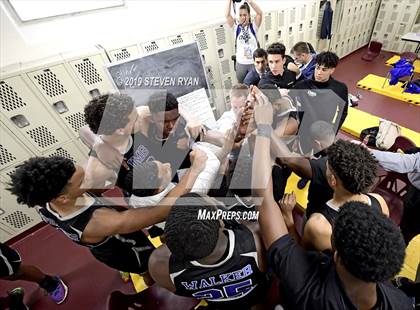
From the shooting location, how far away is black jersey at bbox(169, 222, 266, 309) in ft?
3.51

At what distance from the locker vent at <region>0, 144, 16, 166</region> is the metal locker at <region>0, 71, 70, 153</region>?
18 cm

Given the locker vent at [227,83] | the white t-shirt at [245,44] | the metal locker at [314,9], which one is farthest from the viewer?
the metal locker at [314,9]

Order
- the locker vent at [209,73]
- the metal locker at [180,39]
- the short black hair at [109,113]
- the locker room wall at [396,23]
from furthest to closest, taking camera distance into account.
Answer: the locker room wall at [396,23]
the locker vent at [209,73]
the metal locker at [180,39]
the short black hair at [109,113]

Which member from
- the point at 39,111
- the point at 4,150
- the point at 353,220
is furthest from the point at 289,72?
the point at 4,150

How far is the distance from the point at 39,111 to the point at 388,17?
938 cm

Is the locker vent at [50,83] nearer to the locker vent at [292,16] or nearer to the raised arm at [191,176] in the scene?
the raised arm at [191,176]

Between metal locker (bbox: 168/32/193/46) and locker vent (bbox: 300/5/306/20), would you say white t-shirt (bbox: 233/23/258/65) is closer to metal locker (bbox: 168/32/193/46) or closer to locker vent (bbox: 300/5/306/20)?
metal locker (bbox: 168/32/193/46)

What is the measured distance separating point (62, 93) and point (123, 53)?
91 centimetres

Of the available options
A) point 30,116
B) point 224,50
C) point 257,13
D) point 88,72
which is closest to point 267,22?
point 257,13

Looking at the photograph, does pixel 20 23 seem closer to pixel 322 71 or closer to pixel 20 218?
pixel 20 218

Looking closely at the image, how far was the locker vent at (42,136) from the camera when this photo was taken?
258 centimetres

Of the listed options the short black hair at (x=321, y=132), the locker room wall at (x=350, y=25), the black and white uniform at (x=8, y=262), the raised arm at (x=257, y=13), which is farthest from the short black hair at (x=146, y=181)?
the locker room wall at (x=350, y=25)

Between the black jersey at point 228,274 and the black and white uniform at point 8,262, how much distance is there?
1.59m

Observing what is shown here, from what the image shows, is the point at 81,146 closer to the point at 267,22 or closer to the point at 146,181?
the point at 146,181
